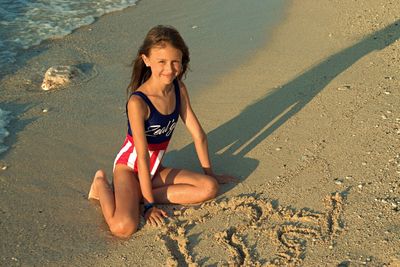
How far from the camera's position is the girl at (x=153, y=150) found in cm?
395

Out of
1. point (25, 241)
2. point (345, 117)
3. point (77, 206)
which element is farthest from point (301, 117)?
point (25, 241)

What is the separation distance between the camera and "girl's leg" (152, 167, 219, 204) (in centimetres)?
414

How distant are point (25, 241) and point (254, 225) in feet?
4.83

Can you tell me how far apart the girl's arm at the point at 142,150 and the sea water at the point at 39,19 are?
321cm

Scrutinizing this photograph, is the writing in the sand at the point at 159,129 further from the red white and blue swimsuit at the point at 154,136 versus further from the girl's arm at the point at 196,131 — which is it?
the girl's arm at the point at 196,131

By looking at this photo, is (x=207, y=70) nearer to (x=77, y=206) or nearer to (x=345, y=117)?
(x=345, y=117)

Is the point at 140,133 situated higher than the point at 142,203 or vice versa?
the point at 140,133

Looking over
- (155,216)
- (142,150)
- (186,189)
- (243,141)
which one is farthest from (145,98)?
(243,141)

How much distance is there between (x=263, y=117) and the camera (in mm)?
5242

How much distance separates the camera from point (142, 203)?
13.9 ft

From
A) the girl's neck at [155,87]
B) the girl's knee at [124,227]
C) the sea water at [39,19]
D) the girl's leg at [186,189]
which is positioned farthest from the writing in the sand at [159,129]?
the sea water at [39,19]

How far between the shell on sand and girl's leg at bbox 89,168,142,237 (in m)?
2.02

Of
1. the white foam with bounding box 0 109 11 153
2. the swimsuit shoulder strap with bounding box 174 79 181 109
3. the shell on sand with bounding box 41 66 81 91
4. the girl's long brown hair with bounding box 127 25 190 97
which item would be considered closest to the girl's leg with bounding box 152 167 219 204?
the swimsuit shoulder strap with bounding box 174 79 181 109

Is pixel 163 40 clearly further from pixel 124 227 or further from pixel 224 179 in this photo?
pixel 124 227
